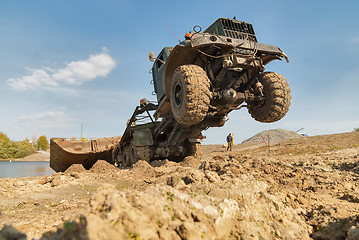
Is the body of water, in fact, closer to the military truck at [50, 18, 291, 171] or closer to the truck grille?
the military truck at [50, 18, 291, 171]

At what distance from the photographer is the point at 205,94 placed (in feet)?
16.1

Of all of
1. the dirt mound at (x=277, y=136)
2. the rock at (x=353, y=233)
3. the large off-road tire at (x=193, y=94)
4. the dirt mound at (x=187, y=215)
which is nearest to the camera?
the dirt mound at (x=187, y=215)

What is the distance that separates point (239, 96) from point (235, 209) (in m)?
3.76

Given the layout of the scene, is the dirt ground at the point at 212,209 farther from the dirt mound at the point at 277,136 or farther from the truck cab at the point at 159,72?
the dirt mound at the point at 277,136

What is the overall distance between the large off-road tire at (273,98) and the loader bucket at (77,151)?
7956 millimetres

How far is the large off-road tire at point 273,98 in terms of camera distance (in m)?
5.59

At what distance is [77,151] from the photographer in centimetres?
1020

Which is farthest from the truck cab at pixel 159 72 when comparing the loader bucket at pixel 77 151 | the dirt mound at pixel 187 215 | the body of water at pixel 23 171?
the body of water at pixel 23 171

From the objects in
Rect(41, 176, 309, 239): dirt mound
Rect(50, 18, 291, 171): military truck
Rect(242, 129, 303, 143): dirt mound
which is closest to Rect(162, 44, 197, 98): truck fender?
Rect(50, 18, 291, 171): military truck

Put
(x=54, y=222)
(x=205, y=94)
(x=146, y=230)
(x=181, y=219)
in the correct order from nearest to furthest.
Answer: (x=146, y=230)
(x=181, y=219)
(x=54, y=222)
(x=205, y=94)

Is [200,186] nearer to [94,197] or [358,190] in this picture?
[94,197]

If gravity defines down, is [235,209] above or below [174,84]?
below

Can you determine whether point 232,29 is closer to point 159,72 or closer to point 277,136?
point 159,72

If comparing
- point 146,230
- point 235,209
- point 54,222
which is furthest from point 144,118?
point 146,230
